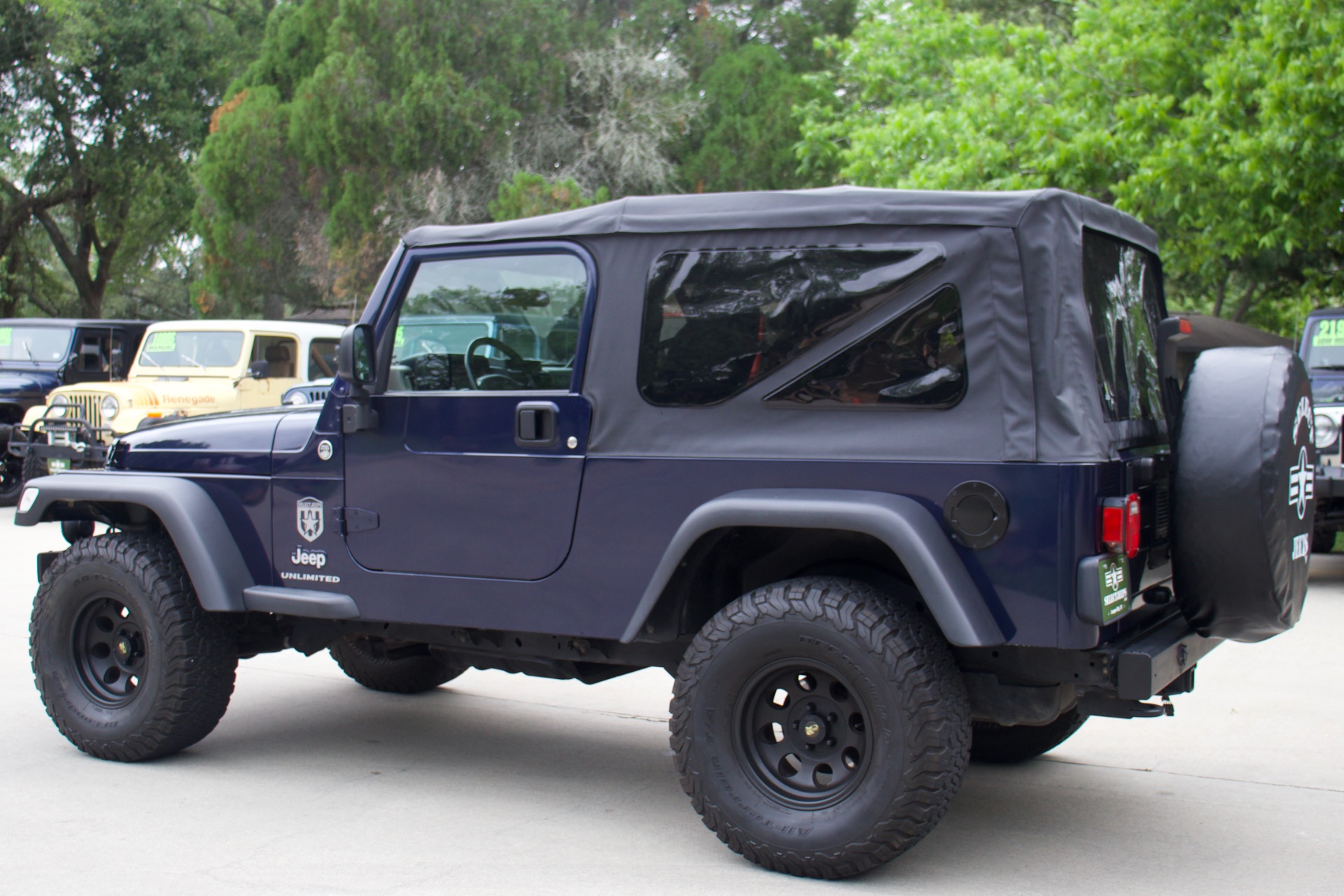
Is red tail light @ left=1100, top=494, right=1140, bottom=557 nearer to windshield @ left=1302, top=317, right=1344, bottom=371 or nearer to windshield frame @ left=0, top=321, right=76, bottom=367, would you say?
windshield @ left=1302, top=317, right=1344, bottom=371

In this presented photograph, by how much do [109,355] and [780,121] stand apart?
43.9 ft

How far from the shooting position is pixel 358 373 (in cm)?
446

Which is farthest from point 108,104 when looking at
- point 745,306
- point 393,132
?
point 745,306

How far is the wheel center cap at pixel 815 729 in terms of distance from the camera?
3727 mm

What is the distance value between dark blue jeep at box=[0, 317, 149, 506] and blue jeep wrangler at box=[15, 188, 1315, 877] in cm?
1116

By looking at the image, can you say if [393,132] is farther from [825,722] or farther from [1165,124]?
[825,722]

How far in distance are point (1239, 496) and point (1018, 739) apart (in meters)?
1.64

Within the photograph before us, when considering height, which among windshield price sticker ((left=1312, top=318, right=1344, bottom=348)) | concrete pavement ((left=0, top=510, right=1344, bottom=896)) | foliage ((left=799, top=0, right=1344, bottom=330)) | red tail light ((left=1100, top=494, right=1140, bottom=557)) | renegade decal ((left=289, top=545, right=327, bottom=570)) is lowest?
concrete pavement ((left=0, top=510, right=1344, bottom=896))

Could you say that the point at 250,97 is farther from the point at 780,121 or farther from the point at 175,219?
the point at 780,121

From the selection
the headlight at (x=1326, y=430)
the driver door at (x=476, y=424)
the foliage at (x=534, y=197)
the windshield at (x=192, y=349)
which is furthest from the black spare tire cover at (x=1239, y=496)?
the foliage at (x=534, y=197)

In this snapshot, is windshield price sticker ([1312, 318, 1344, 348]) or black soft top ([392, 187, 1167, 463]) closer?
black soft top ([392, 187, 1167, 463])

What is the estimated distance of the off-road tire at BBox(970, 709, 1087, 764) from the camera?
4.82m

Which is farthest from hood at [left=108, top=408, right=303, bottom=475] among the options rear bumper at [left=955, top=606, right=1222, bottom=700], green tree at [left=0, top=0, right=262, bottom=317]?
green tree at [left=0, top=0, right=262, bottom=317]

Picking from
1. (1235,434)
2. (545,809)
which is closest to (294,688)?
(545,809)
